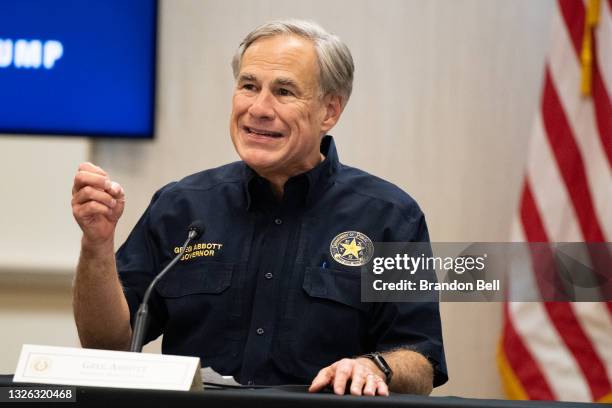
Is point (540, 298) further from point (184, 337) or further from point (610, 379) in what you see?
point (184, 337)

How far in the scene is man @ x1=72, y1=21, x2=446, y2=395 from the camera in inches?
78.7

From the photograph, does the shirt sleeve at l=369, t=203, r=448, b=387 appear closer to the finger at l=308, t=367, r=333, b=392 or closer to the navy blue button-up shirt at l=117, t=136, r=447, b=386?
the navy blue button-up shirt at l=117, t=136, r=447, b=386

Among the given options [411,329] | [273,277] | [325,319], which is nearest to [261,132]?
[273,277]

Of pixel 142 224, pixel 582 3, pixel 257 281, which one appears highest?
pixel 582 3

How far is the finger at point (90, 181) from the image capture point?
180 cm

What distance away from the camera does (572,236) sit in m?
3.15

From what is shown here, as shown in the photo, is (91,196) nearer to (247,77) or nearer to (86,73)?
(247,77)

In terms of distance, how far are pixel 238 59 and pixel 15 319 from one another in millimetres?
1809

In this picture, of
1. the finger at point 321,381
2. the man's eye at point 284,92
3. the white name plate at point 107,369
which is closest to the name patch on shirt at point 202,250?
the man's eye at point 284,92

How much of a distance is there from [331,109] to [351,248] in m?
0.38

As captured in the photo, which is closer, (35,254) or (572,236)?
(572,236)

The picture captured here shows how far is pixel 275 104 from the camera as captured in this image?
213 centimetres

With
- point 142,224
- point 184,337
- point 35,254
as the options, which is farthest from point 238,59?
point 35,254

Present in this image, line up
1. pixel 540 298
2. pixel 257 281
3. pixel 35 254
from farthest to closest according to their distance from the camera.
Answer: pixel 35 254 < pixel 540 298 < pixel 257 281
